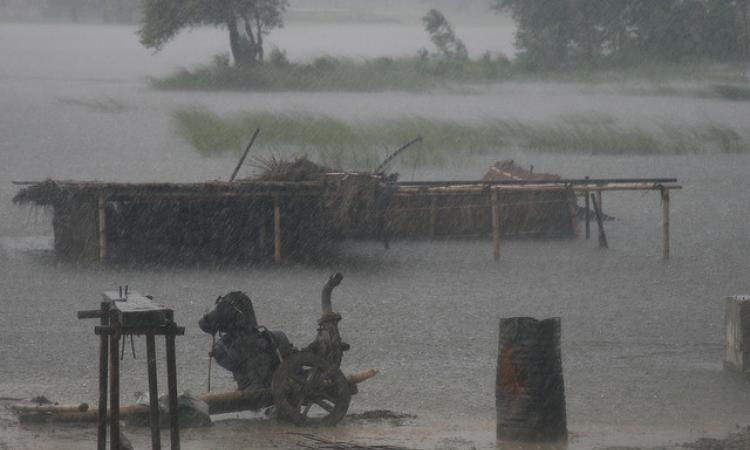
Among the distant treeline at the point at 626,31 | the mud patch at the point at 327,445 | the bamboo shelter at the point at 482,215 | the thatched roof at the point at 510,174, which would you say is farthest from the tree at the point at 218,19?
the mud patch at the point at 327,445

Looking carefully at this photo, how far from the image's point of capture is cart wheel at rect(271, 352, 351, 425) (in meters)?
8.65

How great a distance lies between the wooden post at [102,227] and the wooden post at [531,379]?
10573 mm

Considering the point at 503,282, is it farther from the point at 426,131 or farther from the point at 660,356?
the point at 426,131

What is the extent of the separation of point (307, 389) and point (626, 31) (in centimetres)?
4305

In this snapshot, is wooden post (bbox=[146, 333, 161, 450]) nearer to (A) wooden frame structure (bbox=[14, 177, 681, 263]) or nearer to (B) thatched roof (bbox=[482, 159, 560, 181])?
(A) wooden frame structure (bbox=[14, 177, 681, 263])

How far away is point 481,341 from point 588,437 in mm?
4136

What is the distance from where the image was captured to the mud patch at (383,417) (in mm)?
9047

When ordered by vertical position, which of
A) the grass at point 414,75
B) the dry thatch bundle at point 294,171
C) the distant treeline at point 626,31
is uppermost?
the distant treeline at point 626,31

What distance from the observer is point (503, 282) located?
664 inches

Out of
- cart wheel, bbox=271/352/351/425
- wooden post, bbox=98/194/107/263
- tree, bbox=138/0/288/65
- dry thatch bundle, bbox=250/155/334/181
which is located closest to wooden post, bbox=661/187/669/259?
dry thatch bundle, bbox=250/155/334/181

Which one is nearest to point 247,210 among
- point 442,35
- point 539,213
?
point 539,213

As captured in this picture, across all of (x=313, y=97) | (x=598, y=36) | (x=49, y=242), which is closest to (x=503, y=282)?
(x=49, y=242)

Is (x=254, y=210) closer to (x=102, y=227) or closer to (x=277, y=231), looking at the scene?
(x=277, y=231)

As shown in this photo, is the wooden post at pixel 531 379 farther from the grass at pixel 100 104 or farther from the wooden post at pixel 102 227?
the grass at pixel 100 104
